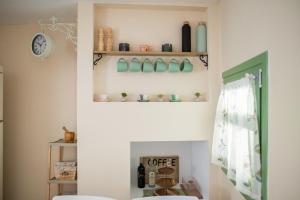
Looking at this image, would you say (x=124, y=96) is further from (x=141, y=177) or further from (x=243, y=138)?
(x=243, y=138)

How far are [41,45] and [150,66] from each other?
1.09m

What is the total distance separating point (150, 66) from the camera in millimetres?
2316

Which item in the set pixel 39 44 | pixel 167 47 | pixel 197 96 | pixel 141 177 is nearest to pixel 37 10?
pixel 39 44

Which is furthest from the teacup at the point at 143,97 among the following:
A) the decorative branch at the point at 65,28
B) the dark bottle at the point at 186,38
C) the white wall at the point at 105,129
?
the decorative branch at the point at 65,28

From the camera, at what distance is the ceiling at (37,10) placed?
223cm

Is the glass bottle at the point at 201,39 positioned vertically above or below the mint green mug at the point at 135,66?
above

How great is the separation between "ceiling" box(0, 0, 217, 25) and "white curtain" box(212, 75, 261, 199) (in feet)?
3.56

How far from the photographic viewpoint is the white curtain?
148cm

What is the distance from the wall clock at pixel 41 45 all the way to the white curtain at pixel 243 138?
1722 millimetres

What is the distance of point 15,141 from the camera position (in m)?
2.76

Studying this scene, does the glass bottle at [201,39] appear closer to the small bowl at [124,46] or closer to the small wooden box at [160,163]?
the small bowl at [124,46]

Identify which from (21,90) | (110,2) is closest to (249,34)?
(110,2)

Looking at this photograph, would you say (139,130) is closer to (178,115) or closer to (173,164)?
(178,115)

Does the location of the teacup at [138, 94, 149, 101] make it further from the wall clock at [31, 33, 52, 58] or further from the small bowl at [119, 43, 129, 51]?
the wall clock at [31, 33, 52, 58]
